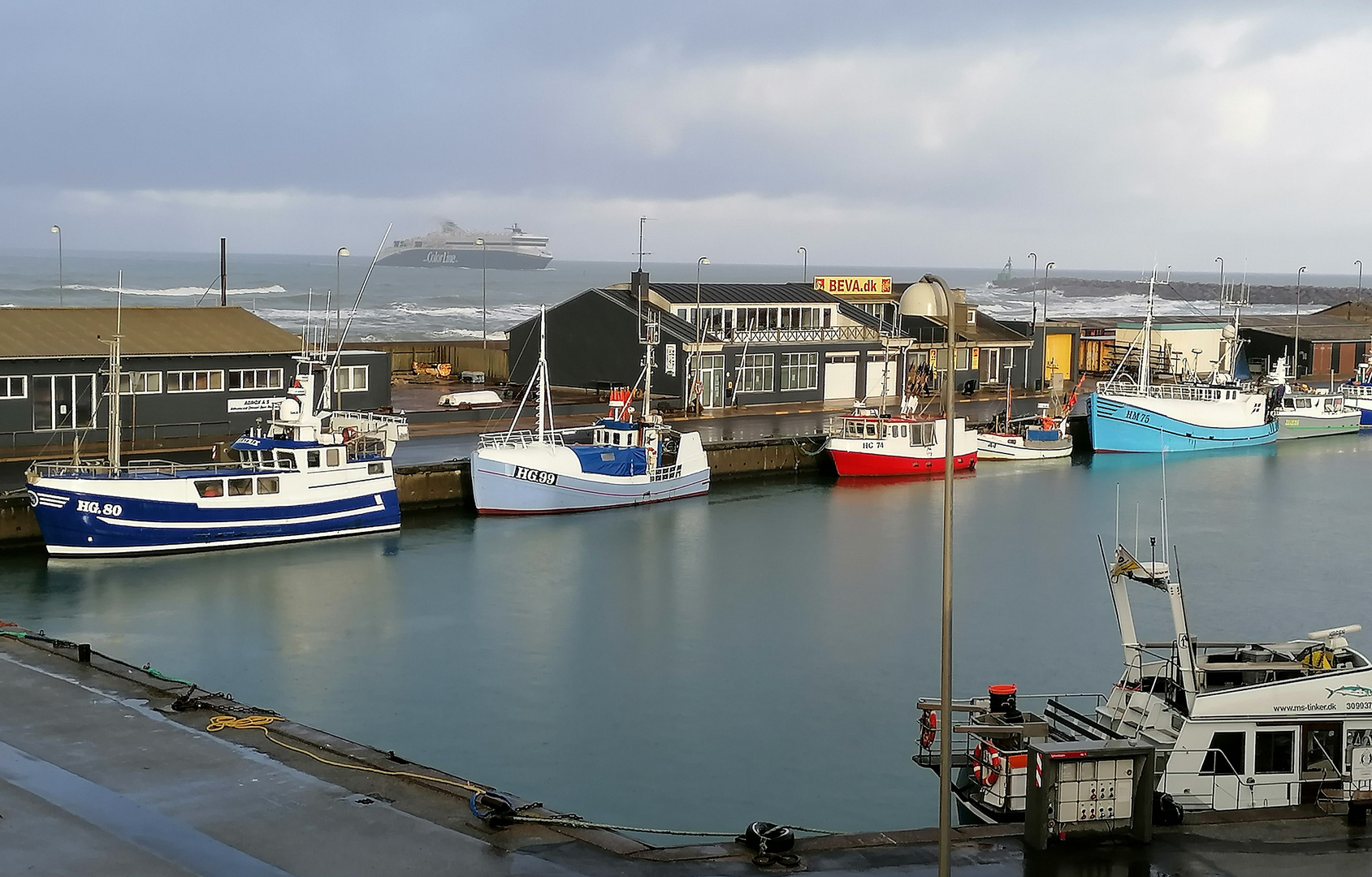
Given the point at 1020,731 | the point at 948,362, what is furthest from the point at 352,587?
the point at 948,362

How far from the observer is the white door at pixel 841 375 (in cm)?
6000

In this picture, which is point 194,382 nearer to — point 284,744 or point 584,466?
point 584,466

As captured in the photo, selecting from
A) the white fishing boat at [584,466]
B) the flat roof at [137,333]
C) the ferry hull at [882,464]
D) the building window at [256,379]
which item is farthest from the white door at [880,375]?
the building window at [256,379]

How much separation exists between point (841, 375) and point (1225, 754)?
44452mm

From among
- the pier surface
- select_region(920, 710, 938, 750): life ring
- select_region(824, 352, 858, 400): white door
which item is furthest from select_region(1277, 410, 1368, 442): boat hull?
the pier surface

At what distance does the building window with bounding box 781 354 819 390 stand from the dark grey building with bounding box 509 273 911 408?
4 centimetres

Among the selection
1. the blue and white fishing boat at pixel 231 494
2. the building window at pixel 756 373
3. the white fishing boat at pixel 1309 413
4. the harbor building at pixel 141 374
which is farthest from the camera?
the white fishing boat at pixel 1309 413

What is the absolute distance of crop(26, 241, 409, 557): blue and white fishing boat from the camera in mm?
32656

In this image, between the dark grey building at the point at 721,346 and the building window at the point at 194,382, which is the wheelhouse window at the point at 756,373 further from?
the building window at the point at 194,382

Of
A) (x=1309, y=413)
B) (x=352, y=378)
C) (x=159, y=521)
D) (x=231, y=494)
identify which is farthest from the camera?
(x=1309, y=413)

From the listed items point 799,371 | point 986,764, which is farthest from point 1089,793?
point 799,371

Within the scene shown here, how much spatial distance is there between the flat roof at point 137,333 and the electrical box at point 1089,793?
3212 centimetres

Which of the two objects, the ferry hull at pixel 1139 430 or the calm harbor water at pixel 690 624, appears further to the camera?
the ferry hull at pixel 1139 430

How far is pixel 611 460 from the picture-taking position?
138 ft
